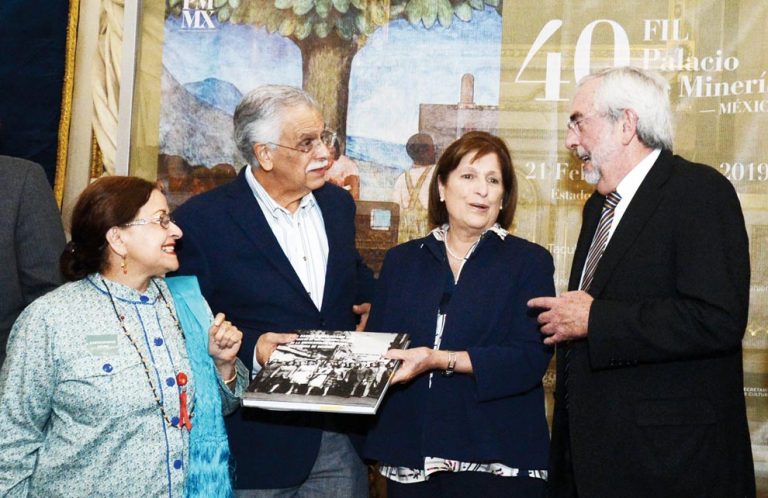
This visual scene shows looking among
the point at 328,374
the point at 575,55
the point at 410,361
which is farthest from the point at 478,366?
the point at 575,55

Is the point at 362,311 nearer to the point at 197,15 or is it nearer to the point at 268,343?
the point at 268,343

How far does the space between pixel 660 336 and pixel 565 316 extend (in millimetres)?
285

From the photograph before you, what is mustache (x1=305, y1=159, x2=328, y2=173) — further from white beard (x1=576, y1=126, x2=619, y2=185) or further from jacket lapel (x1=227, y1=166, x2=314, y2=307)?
white beard (x1=576, y1=126, x2=619, y2=185)

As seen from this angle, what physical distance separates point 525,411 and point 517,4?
2.31 m

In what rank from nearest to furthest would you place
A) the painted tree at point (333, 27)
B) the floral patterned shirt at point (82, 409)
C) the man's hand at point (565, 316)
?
the floral patterned shirt at point (82, 409) → the man's hand at point (565, 316) → the painted tree at point (333, 27)

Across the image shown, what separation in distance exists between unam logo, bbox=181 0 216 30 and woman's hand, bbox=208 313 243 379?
2.32 metres

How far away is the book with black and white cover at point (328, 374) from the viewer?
2.49 metres

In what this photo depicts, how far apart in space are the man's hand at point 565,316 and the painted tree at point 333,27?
2.08 meters

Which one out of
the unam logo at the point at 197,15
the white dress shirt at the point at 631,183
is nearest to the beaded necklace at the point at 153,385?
the white dress shirt at the point at 631,183

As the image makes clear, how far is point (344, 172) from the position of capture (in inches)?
179

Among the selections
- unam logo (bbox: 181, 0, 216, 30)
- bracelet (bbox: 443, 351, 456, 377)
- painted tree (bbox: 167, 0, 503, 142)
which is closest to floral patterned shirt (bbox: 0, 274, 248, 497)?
bracelet (bbox: 443, 351, 456, 377)

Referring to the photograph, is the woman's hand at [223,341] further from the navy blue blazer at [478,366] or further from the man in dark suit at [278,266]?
the navy blue blazer at [478,366]

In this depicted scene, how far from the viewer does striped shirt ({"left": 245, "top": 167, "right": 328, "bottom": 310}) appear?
3.13m

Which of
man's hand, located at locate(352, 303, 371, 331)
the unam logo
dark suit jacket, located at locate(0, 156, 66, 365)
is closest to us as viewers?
dark suit jacket, located at locate(0, 156, 66, 365)
